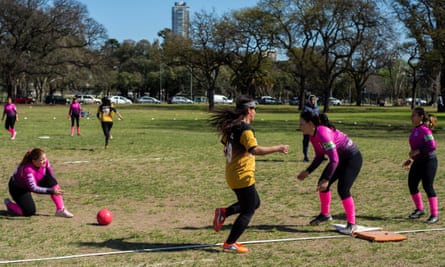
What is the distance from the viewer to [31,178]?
841 centimetres

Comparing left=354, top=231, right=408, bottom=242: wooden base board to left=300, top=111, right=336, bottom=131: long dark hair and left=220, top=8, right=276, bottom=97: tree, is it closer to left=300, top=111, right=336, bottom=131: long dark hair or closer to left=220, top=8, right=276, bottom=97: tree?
left=300, top=111, right=336, bottom=131: long dark hair

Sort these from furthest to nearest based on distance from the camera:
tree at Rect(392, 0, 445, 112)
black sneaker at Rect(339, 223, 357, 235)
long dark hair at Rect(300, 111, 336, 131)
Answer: tree at Rect(392, 0, 445, 112), black sneaker at Rect(339, 223, 357, 235), long dark hair at Rect(300, 111, 336, 131)

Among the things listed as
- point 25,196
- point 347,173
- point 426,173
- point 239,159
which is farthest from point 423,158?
point 25,196

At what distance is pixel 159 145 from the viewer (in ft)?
68.0

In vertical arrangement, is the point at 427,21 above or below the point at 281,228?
above

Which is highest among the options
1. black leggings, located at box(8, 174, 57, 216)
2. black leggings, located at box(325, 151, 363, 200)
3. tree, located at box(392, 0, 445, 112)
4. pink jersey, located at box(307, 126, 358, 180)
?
tree, located at box(392, 0, 445, 112)

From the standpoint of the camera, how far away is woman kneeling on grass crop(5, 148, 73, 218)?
8.39 metres

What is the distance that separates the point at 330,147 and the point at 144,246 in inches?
107

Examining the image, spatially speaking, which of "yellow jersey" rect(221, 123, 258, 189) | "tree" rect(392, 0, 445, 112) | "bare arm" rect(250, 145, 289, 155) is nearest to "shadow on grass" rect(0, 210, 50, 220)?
"yellow jersey" rect(221, 123, 258, 189)

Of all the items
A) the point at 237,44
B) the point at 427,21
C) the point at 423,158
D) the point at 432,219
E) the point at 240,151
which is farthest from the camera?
the point at 237,44

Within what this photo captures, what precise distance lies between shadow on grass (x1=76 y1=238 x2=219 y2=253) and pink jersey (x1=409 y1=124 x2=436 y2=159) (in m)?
3.69

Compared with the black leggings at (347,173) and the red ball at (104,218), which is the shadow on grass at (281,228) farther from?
the red ball at (104,218)

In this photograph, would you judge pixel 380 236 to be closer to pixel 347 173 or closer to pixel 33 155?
pixel 347 173

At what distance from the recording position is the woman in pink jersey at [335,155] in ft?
23.2
